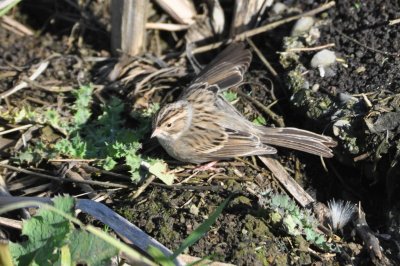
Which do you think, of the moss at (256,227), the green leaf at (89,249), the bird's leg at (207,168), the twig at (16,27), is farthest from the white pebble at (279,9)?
the green leaf at (89,249)

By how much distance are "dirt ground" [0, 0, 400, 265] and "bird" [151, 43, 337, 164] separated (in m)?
0.17

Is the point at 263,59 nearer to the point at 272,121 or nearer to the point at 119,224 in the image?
the point at 272,121

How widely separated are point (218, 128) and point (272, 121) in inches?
20.4

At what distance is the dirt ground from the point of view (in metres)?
5.02

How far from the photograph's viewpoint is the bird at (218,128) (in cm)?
573

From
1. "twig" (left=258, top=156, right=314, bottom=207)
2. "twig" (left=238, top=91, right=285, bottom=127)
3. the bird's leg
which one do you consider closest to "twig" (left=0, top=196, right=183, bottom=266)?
the bird's leg

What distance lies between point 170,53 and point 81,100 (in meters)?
1.21

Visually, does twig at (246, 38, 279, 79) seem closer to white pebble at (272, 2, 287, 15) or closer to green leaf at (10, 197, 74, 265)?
white pebble at (272, 2, 287, 15)

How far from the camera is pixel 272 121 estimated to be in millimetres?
6270

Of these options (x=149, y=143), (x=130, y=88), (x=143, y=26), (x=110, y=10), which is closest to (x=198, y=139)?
(x=149, y=143)

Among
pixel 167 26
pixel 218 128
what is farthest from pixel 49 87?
pixel 218 128

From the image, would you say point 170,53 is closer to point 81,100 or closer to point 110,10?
point 110,10

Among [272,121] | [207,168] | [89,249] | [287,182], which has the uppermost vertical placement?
[89,249]

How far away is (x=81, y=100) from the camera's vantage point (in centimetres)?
636
